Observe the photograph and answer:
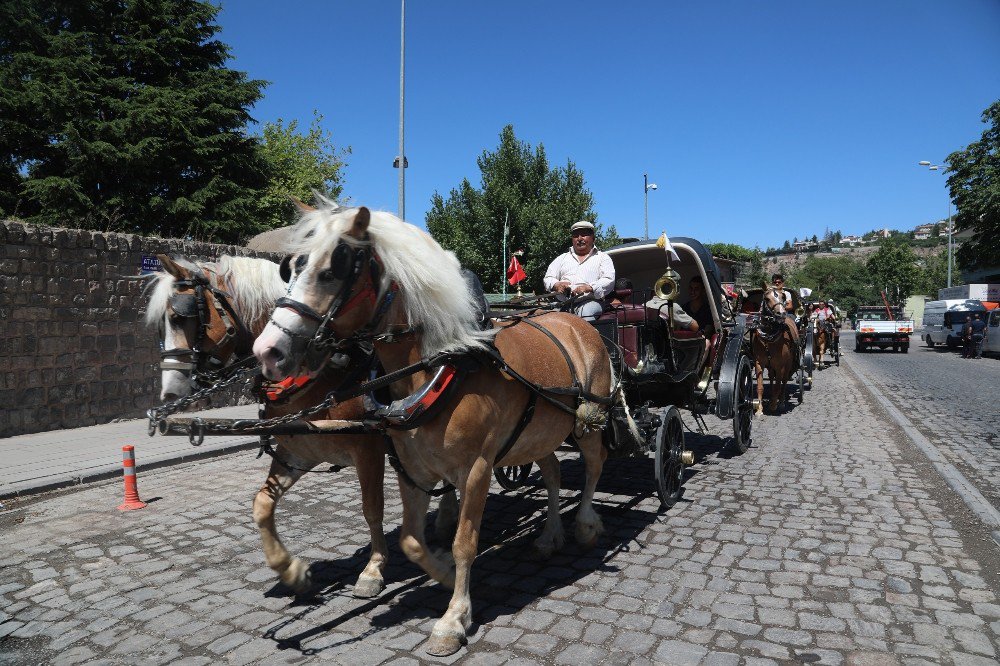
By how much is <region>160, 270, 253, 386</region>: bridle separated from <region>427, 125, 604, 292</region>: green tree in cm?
2435

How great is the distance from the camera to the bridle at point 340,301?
2.66 metres

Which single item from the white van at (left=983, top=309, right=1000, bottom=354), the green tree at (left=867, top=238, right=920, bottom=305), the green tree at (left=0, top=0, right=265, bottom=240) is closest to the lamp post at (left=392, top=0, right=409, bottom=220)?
the green tree at (left=0, top=0, right=265, bottom=240)

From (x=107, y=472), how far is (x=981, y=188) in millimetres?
37969

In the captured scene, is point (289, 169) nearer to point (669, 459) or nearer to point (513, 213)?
point (513, 213)

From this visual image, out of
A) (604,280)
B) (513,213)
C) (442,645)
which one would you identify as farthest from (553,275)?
(513,213)

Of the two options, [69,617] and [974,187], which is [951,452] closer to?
[69,617]

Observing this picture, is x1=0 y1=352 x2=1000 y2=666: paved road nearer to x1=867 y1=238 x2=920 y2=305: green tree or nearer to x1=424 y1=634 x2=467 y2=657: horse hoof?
x1=424 y1=634 x2=467 y2=657: horse hoof

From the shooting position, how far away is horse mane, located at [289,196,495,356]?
2850mm

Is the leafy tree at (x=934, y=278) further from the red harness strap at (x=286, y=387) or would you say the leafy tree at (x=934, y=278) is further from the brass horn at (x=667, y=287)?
the red harness strap at (x=286, y=387)

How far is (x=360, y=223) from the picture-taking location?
2779 mm

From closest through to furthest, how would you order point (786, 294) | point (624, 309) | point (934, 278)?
point (624, 309) → point (786, 294) → point (934, 278)

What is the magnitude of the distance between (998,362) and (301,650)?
26250 mm

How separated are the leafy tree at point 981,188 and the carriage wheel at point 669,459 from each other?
3314 centimetres

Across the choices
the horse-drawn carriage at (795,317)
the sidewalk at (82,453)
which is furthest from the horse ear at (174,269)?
the horse-drawn carriage at (795,317)
